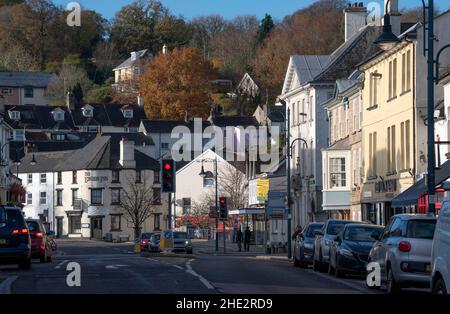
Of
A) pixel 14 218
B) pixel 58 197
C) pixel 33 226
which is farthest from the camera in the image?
pixel 58 197

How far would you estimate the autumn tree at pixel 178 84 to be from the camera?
134m

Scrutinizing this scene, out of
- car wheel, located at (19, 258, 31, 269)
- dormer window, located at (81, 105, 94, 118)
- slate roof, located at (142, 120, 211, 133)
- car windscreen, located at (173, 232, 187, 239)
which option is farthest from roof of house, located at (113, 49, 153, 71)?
car wheel, located at (19, 258, 31, 269)

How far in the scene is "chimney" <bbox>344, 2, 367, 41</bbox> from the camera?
246ft

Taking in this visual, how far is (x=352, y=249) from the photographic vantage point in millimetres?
30719

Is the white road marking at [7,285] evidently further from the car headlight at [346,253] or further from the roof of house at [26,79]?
the roof of house at [26,79]

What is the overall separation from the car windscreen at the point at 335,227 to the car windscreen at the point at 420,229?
11117 mm

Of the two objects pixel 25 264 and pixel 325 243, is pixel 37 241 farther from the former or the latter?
pixel 325 243

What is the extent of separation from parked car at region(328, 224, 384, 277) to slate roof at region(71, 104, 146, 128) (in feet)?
350

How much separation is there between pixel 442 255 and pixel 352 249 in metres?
14.7

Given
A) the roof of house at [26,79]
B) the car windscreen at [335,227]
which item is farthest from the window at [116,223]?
the car windscreen at [335,227]

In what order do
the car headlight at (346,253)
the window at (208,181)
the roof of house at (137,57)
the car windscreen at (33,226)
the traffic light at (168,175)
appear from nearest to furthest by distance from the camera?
the car headlight at (346,253) → the car windscreen at (33,226) → the traffic light at (168,175) → the window at (208,181) → the roof of house at (137,57)

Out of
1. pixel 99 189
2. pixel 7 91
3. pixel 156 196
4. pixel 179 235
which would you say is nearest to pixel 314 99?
pixel 179 235

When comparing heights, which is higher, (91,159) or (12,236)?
(91,159)
